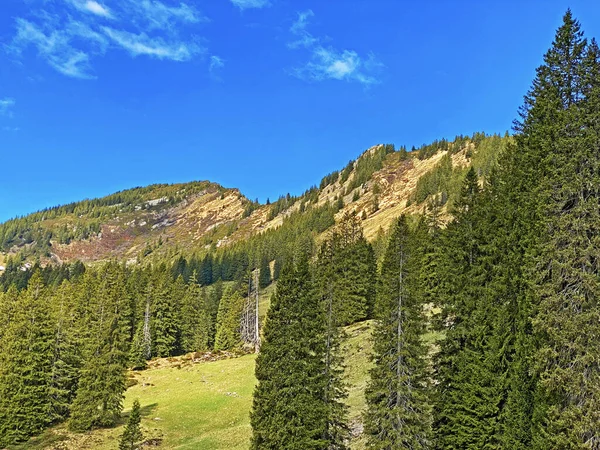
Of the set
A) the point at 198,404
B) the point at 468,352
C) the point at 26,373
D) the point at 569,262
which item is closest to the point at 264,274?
the point at 198,404

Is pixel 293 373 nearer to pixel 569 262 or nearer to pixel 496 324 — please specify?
pixel 496 324

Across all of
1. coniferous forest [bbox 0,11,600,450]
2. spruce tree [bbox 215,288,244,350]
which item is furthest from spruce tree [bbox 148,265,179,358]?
coniferous forest [bbox 0,11,600,450]

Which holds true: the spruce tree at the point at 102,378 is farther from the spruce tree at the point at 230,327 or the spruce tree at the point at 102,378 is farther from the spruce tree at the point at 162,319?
the spruce tree at the point at 230,327

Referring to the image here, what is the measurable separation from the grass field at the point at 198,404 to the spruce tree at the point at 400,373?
4259 mm

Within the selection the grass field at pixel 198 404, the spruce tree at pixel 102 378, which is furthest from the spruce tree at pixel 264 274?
the spruce tree at pixel 102 378

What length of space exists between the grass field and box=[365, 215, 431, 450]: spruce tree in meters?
4.26

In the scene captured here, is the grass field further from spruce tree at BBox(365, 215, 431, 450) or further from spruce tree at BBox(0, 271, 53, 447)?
spruce tree at BBox(365, 215, 431, 450)

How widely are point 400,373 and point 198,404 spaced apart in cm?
3321

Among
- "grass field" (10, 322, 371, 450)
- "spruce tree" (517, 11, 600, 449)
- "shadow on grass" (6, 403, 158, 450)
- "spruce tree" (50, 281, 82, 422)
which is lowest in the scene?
"shadow on grass" (6, 403, 158, 450)

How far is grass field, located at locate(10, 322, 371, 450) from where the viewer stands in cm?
3875

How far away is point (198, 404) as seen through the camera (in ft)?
163

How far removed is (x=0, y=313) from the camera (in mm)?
57281

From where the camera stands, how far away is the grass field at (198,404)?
38.8 m

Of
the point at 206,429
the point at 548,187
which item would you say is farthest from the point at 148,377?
the point at 548,187
